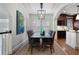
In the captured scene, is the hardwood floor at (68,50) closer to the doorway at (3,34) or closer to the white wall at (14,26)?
the white wall at (14,26)

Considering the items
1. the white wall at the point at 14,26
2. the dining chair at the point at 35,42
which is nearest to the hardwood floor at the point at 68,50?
the dining chair at the point at 35,42

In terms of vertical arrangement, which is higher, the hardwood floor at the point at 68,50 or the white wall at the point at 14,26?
the white wall at the point at 14,26

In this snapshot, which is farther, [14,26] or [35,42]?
[35,42]

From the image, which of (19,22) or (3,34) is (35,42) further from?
(3,34)

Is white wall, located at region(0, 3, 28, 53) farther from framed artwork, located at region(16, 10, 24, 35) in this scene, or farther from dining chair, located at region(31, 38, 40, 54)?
dining chair, located at region(31, 38, 40, 54)

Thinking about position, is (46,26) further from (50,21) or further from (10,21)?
(10,21)

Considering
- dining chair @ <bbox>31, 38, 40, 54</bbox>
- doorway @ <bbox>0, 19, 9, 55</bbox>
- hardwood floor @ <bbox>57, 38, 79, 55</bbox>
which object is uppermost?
doorway @ <bbox>0, 19, 9, 55</bbox>

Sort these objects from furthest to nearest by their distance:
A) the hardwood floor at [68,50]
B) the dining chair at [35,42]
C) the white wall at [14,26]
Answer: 1. the dining chair at [35,42]
2. the hardwood floor at [68,50]
3. the white wall at [14,26]

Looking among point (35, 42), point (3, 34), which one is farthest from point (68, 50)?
point (3, 34)

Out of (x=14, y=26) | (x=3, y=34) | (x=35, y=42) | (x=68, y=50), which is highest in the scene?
(x=14, y=26)

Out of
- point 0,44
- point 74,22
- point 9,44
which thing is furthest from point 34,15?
point 74,22

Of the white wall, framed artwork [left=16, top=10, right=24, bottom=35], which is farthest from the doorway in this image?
framed artwork [left=16, top=10, right=24, bottom=35]

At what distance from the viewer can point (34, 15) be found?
3.02m

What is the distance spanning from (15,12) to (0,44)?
97 centimetres
